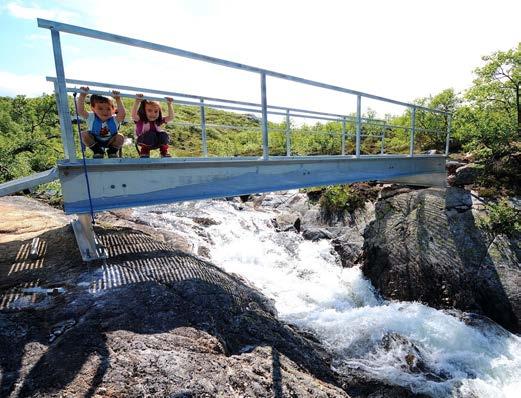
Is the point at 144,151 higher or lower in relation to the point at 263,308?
higher

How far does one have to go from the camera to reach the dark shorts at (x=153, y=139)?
529cm

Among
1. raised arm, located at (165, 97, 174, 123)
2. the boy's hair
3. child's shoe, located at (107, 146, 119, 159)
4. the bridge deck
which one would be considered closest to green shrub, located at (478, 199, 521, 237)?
the bridge deck

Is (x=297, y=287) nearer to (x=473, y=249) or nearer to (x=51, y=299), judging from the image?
(x=473, y=249)

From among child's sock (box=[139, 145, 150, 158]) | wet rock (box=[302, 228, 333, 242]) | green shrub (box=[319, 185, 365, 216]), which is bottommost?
wet rock (box=[302, 228, 333, 242])

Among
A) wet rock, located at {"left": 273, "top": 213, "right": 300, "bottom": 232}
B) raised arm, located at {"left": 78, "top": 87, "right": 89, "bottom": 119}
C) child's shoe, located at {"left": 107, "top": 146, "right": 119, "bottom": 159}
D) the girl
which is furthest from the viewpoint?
wet rock, located at {"left": 273, "top": 213, "right": 300, "bottom": 232}

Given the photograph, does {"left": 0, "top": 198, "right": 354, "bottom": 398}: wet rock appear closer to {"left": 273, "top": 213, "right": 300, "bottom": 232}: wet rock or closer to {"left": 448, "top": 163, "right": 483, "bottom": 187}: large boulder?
{"left": 273, "top": 213, "right": 300, "bottom": 232}: wet rock

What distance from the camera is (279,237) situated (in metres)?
11.7

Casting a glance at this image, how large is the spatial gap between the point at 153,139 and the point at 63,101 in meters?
1.54

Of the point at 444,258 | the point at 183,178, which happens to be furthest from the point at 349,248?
the point at 183,178

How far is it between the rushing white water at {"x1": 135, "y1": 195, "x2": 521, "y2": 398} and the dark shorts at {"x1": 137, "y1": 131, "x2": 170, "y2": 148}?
12.0 feet

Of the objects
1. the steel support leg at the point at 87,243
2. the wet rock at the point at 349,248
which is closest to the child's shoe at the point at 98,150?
the steel support leg at the point at 87,243

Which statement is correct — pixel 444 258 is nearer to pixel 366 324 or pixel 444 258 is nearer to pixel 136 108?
pixel 366 324

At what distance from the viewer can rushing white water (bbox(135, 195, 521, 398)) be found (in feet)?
17.7

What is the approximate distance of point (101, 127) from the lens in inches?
194
